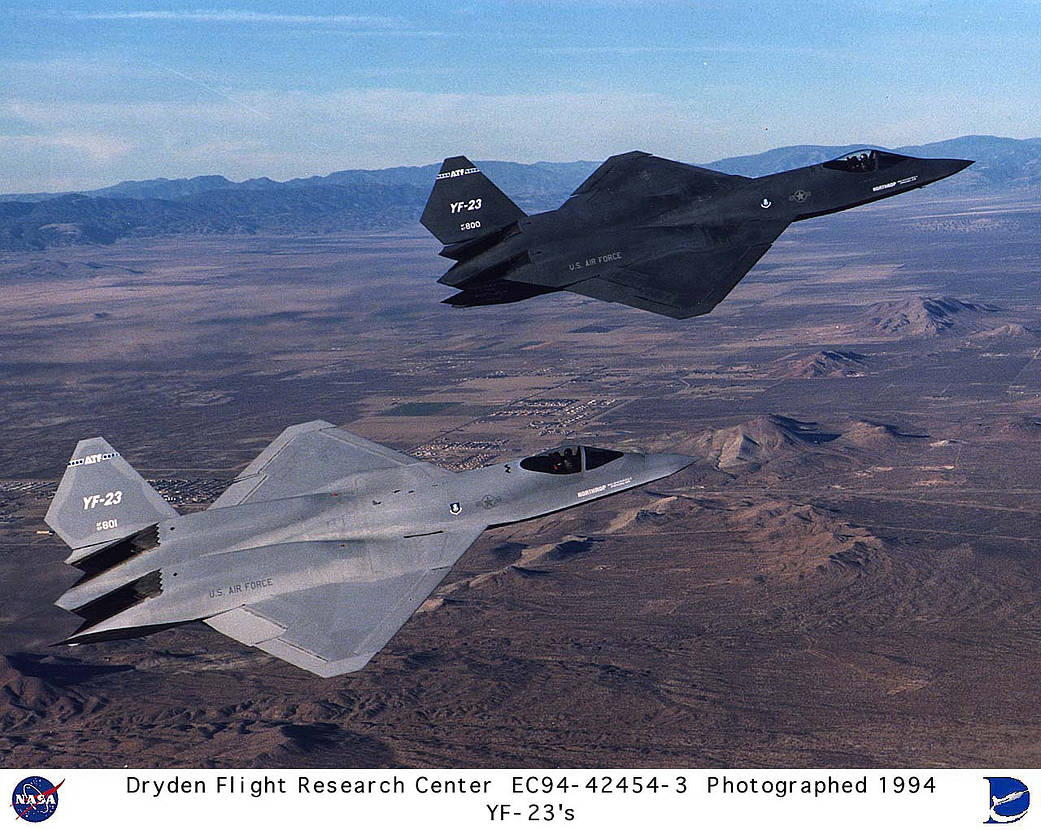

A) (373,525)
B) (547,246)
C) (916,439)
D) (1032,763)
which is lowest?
(1032,763)

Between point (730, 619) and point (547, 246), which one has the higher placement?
point (547, 246)

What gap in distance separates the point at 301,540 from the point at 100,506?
20.6 ft

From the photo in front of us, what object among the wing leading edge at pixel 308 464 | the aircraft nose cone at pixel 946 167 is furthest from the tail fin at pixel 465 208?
the aircraft nose cone at pixel 946 167

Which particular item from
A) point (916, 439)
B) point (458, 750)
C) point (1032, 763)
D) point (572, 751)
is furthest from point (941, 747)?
point (916, 439)

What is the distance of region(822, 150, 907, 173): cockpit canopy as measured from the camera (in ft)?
140

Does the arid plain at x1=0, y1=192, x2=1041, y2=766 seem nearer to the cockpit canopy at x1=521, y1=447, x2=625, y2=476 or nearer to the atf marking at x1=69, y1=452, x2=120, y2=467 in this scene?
the cockpit canopy at x1=521, y1=447, x2=625, y2=476

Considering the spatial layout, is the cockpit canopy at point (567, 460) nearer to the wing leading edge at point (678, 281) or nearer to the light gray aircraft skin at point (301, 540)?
the light gray aircraft skin at point (301, 540)

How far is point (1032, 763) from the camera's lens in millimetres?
87812

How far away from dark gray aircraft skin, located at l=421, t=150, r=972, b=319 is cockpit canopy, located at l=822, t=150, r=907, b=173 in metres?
0.04

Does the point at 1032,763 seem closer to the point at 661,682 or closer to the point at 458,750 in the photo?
the point at 661,682

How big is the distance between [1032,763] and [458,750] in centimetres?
5205

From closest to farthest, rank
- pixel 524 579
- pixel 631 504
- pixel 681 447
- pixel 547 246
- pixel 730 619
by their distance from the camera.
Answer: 1. pixel 547 246
2. pixel 730 619
3. pixel 524 579
4. pixel 631 504
5. pixel 681 447
